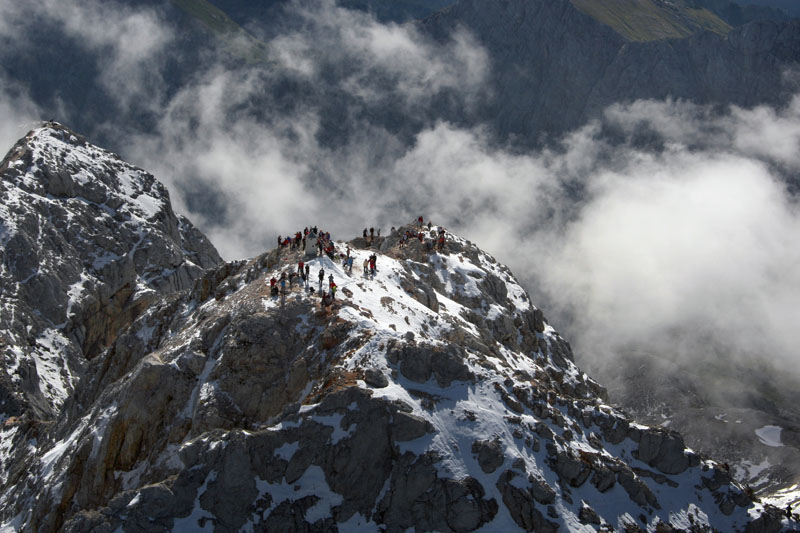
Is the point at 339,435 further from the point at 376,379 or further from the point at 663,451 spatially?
the point at 663,451

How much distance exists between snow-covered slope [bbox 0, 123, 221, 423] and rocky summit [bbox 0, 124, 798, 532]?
4691cm

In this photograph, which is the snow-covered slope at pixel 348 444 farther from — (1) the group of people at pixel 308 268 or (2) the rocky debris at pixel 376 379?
(1) the group of people at pixel 308 268

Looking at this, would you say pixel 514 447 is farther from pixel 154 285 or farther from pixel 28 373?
pixel 154 285

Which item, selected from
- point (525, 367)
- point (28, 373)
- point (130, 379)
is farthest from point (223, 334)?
point (28, 373)

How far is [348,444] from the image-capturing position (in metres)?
50.1

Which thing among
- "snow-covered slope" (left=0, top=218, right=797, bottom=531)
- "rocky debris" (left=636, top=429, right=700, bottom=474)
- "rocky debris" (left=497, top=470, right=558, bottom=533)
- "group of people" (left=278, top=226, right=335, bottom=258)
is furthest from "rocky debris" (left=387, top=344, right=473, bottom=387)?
"group of people" (left=278, top=226, right=335, bottom=258)

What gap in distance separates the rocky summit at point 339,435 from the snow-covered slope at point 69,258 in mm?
46910

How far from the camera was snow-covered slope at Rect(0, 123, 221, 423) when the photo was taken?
125 metres

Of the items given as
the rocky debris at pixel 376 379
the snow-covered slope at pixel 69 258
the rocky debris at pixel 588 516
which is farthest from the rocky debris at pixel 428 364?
the snow-covered slope at pixel 69 258

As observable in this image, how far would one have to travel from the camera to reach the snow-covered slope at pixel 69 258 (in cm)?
12506

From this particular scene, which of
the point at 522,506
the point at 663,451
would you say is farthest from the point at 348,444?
the point at 663,451

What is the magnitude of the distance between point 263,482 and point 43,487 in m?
25.7

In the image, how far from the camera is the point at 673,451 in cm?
6081

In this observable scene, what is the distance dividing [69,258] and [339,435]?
121620 millimetres
